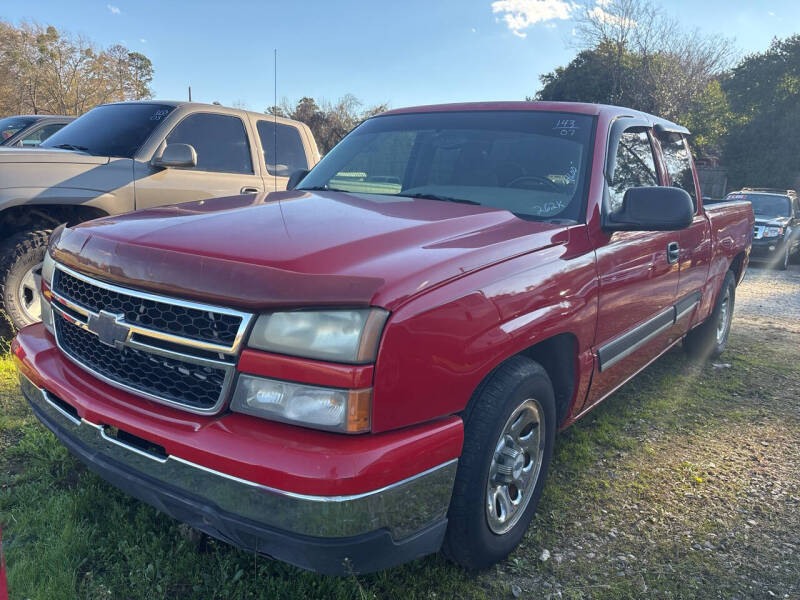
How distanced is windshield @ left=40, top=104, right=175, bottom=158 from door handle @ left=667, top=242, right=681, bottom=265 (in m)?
4.08

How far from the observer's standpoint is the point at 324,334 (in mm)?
1655

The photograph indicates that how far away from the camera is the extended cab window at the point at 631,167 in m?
3.05

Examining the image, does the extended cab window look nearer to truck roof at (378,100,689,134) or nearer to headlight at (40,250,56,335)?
truck roof at (378,100,689,134)

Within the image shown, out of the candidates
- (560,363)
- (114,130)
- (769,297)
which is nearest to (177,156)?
(114,130)

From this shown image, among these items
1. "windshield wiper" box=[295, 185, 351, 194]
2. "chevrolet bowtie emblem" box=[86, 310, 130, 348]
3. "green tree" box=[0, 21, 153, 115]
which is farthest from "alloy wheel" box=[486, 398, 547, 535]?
"green tree" box=[0, 21, 153, 115]

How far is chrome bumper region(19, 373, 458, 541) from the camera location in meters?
1.57

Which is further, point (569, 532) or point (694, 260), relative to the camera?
point (694, 260)

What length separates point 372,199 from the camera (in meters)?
2.83

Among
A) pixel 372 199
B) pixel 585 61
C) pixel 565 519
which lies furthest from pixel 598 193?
pixel 585 61

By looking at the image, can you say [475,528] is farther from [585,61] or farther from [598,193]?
[585,61]

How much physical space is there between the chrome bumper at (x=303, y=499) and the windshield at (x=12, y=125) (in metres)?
8.91

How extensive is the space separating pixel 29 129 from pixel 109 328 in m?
7.78

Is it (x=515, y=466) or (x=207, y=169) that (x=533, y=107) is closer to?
(x=515, y=466)

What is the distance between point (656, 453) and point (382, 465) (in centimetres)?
252
